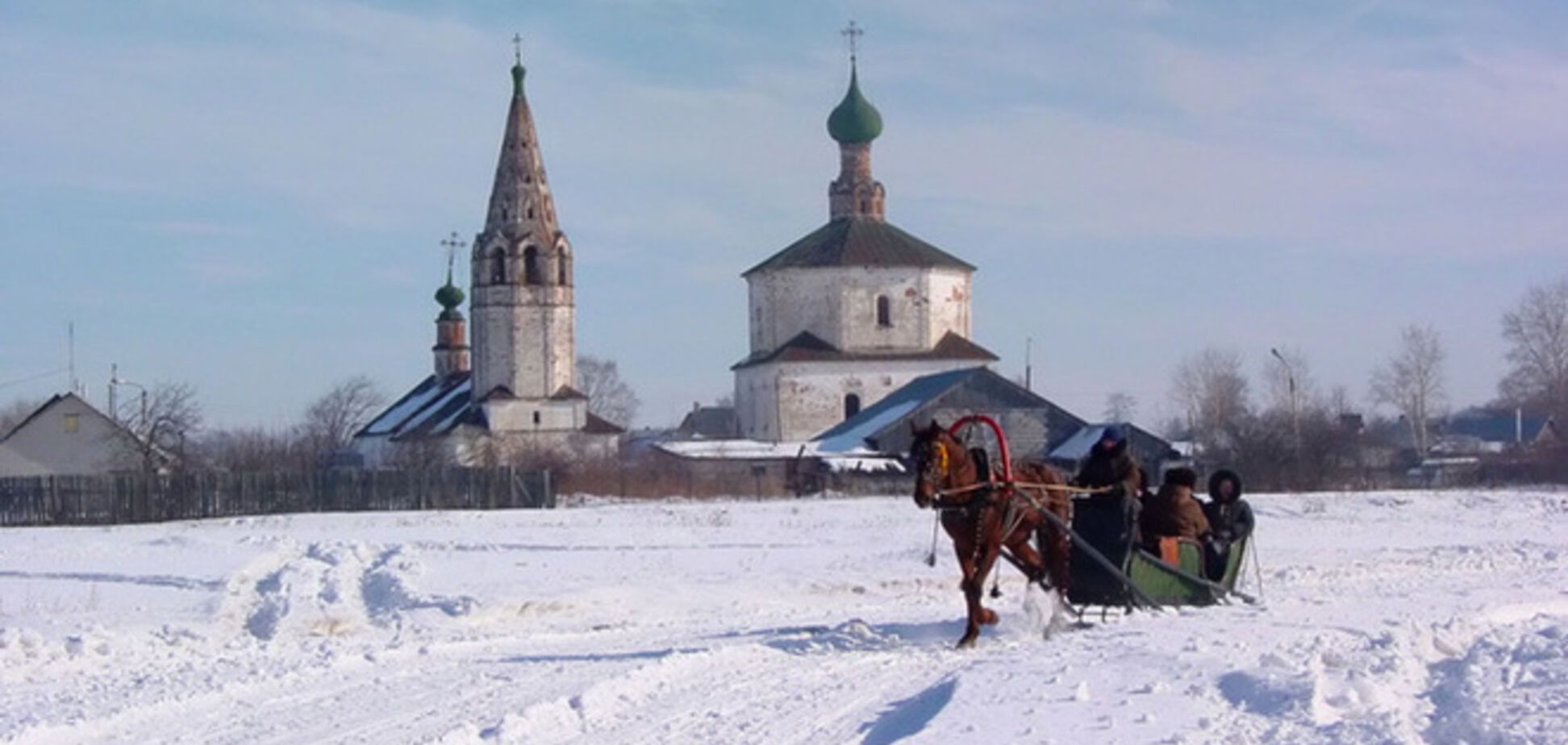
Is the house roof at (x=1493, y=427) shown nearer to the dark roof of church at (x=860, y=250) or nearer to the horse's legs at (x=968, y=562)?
the dark roof of church at (x=860, y=250)

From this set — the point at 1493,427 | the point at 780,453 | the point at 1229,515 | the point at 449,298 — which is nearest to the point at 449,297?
the point at 449,298

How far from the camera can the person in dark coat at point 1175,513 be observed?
1773 cm

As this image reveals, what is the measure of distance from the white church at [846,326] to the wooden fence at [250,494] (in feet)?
65.6

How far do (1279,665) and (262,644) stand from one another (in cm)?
930

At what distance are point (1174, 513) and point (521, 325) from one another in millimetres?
63583

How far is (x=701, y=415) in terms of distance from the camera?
173000 millimetres

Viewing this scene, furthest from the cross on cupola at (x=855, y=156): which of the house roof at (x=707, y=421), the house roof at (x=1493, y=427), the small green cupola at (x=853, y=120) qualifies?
the house roof at (x=707, y=421)

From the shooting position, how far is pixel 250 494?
54.3 metres

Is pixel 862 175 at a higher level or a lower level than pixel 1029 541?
higher

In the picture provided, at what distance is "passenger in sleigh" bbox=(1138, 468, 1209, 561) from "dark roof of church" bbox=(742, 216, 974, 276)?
58394 millimetres

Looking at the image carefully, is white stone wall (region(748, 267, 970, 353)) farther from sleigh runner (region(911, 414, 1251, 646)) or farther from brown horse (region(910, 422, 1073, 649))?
brown horse (region(910, 422, 1073, 649))

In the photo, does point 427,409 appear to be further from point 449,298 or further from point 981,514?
point 981,514

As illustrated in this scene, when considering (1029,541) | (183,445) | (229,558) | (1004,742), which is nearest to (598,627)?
(1029,541)

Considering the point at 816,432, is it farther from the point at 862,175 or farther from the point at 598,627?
the point at 598,627
